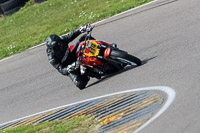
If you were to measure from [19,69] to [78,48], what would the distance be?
164 inches

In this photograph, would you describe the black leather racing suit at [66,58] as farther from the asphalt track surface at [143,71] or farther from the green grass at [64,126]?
the green grass at [64,126]

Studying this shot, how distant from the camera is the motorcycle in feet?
29.8

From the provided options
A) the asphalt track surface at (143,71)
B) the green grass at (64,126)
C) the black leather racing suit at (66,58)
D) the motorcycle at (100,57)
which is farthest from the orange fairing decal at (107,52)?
the green grass at (64,126)

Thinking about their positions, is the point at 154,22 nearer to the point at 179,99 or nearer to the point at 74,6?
the point at 179,99

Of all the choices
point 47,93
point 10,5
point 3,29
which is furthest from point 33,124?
point 10,5

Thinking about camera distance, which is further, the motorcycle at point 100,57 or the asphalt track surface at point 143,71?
the motorcycle at point 100,57

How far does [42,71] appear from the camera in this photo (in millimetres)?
12195

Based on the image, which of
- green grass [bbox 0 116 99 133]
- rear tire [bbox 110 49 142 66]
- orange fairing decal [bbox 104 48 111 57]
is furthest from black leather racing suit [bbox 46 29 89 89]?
green grass [bbox 0 116 99 133]

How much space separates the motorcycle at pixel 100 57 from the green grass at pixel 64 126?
166 centimetres

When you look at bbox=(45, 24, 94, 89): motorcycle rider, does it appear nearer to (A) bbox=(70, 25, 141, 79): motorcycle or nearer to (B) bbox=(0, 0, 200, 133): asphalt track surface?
(A) bbox=(70, 25, 141, 79): motorcycle

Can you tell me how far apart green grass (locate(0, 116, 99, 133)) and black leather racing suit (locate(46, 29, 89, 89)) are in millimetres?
1582

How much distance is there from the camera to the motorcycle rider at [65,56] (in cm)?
934

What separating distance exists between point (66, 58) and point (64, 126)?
7.71 feet

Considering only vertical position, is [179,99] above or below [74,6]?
above
